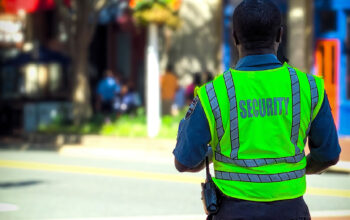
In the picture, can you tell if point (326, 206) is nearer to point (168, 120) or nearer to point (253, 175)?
point (253, 175)

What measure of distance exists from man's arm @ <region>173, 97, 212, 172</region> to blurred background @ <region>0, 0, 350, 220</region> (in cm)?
610

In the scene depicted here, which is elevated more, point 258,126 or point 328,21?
point 328,21

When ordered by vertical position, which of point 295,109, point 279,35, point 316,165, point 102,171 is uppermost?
point 279,35

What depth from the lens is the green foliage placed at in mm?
19734

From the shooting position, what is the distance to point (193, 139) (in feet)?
9.70

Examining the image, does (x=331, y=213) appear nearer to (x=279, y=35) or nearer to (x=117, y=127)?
(x=279, y=35)

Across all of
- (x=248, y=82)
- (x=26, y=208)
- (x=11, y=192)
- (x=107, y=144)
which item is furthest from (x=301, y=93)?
(x=107, y=144)

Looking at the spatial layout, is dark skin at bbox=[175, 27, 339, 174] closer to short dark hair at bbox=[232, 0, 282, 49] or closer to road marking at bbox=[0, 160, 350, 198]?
short dark hair at bbox=[232, 0, 282, 49]

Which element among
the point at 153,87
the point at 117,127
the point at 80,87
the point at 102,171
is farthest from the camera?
the point at 80,87

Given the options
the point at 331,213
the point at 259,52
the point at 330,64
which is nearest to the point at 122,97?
the point at 330,64

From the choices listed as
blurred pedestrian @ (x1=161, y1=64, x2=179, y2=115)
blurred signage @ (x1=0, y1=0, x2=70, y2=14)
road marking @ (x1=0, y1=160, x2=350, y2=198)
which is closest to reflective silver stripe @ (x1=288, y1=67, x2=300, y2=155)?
road marking @ (x1=0, y1=160, x2=350, y2=198)

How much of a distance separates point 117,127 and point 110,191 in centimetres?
895

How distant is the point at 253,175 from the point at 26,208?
7344mm

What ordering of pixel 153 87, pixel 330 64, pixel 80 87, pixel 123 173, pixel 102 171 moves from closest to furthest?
pixel 123 173 < pixel 102 171 < pixel 153 87 < pixel 330 64 < pixel 80 87
